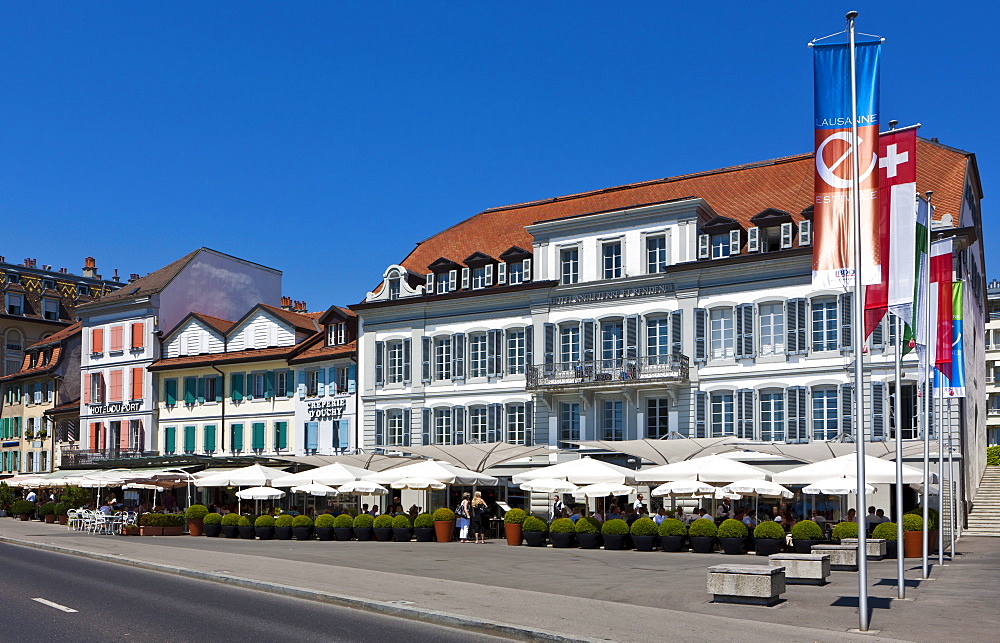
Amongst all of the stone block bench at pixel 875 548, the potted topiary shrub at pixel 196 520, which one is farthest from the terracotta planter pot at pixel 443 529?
the stone block bench at pixel 875 548

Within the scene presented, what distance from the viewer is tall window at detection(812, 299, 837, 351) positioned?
4128 centimetres

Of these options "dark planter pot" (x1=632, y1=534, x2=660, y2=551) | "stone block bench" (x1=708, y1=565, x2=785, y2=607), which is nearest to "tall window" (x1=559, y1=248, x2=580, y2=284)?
"dark planter pot" (x1=632, y1=534, x2=660, y2=551)

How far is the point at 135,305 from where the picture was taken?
64.5m

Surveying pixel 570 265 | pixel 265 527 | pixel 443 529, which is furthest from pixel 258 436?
pixel 443 529

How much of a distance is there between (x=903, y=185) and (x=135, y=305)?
180 ft

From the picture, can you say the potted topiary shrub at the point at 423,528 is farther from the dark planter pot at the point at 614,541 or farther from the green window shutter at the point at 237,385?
the green window shutter at the point at 237,385

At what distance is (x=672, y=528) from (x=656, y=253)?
1777 cm

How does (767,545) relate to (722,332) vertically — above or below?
below

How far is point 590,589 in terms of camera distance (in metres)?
20.2

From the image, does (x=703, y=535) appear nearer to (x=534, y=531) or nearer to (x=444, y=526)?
(x=534, y=531)

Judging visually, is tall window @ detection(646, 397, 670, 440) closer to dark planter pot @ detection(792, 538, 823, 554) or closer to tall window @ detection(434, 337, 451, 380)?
tall window @ detection(434, 337, 451, 380)

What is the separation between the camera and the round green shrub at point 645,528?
30594mm

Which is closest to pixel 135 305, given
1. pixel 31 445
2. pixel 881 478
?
pixel 31 445

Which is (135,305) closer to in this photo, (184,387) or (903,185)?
(184,387)
